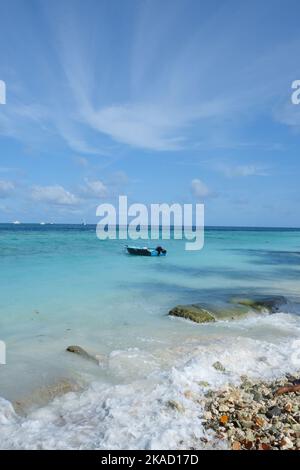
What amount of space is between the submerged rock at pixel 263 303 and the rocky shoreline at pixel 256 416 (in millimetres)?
7033

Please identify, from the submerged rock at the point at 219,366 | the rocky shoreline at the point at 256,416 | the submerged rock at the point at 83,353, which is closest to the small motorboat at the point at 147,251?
the submerged rock at the point at 83,353

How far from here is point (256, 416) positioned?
5395 millimetres

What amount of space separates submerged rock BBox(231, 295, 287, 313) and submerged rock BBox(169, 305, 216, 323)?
243cm

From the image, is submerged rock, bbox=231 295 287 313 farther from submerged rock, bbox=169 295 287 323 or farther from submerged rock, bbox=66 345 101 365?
submerged rock, bbox=66 345 101 365

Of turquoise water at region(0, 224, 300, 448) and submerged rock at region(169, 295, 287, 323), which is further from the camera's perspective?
submerged rock at region(169, 295, 287, 323)

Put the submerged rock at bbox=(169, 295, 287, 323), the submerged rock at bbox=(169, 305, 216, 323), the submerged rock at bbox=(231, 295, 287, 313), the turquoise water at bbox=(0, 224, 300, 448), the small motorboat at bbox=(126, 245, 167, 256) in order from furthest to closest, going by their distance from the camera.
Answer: the small motorboat at bbox=(126, 245, 167, 256), the submerged rock at bbox=(231, 295, 287, 313), the submerged rock at bbox=(169, 295, 287, 323), the submerged rock at bbox=(169, 305, 216, 323), the turquoise water at bbox=(0, 224, 300, 448)

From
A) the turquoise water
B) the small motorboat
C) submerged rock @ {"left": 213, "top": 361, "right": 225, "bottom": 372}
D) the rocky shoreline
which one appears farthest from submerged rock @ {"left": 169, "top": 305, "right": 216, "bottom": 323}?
the small motorboat

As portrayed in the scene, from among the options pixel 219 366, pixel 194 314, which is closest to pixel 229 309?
pixel 194 314

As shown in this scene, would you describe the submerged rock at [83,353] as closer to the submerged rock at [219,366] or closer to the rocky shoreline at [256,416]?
the submerged rock at [219,366]

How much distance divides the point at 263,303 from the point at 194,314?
3672mm

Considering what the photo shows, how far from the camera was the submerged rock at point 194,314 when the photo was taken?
11805mm

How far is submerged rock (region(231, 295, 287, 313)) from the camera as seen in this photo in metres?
13.6

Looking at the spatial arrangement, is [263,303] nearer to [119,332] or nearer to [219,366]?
[119,332]
